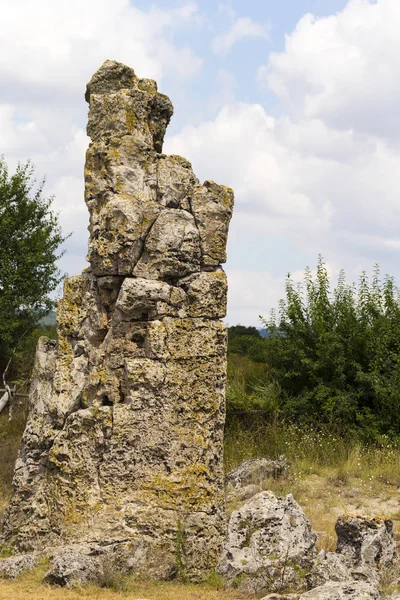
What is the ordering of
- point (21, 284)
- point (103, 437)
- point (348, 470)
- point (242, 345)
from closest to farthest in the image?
point (103, 437), point (348, 470), point (21, 284), point (242, 345)

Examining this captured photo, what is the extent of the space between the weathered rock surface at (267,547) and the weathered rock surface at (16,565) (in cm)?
199

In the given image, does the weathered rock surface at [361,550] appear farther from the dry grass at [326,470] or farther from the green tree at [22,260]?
the green tree at [22,260]

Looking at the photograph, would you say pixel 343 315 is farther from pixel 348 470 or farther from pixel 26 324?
pixel 26 324

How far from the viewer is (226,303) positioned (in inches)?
322

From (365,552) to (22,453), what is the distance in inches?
160

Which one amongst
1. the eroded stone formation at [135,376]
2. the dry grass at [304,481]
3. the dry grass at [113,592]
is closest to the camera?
the dry grass at [113,592]

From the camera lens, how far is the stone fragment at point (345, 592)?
5477 mm

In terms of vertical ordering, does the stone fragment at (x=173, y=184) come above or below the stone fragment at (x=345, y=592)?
above

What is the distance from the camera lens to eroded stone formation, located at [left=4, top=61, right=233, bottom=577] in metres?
7.51

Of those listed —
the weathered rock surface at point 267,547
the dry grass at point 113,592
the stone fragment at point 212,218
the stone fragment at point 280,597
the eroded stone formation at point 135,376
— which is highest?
the stone fragment at point 212,218

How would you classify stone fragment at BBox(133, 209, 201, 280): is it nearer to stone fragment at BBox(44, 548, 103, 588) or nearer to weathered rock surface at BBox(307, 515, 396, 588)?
stone fragment at BBox(44, 548, 103, 588)

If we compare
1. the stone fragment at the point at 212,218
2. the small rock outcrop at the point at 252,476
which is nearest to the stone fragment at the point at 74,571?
the stone fragment at the point at 212,218

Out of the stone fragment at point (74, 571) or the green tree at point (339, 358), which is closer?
the stone fragment at point (74, 571)

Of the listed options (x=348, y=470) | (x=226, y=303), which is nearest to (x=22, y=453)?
(x=226, y=303)
